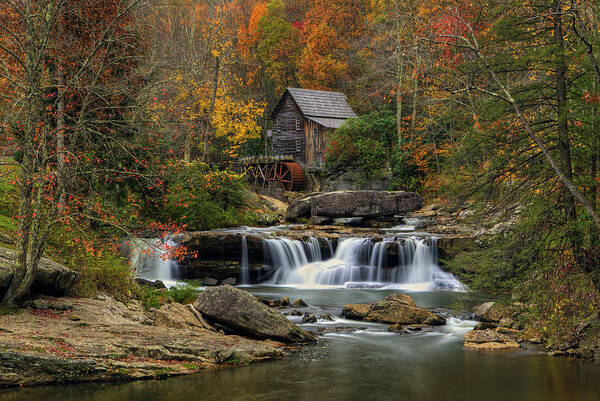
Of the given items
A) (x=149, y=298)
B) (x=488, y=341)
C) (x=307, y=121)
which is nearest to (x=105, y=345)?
(x=149, y=298)

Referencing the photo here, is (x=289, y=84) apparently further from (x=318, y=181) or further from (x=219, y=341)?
(x=219, y=341)


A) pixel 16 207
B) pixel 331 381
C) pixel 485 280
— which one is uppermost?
pixel 16 207

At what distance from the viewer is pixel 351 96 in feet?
158

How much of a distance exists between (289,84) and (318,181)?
17.6 meters

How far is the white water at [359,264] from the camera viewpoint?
61.9ft

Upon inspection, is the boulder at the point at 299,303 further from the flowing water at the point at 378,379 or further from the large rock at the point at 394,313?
the flowing water at the point at 378,379

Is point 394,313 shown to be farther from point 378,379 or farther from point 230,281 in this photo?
point 230,281

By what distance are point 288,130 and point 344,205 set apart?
1762 cm

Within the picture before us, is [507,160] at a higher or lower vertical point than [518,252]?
higher

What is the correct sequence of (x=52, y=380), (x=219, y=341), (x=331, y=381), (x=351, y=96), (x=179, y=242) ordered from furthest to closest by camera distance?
(x=351, y=96), (x=179, y=242), (x=219, y=341), (x=331, y=381), (x=52, y=380)

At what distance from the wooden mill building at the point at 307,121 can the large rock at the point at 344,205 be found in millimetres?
12350

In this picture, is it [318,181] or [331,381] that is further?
[318,181]

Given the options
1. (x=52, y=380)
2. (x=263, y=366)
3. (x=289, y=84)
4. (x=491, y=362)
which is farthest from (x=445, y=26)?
(x=289, y=84)

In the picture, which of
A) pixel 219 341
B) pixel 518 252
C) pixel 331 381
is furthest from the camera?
pixel 518 252
